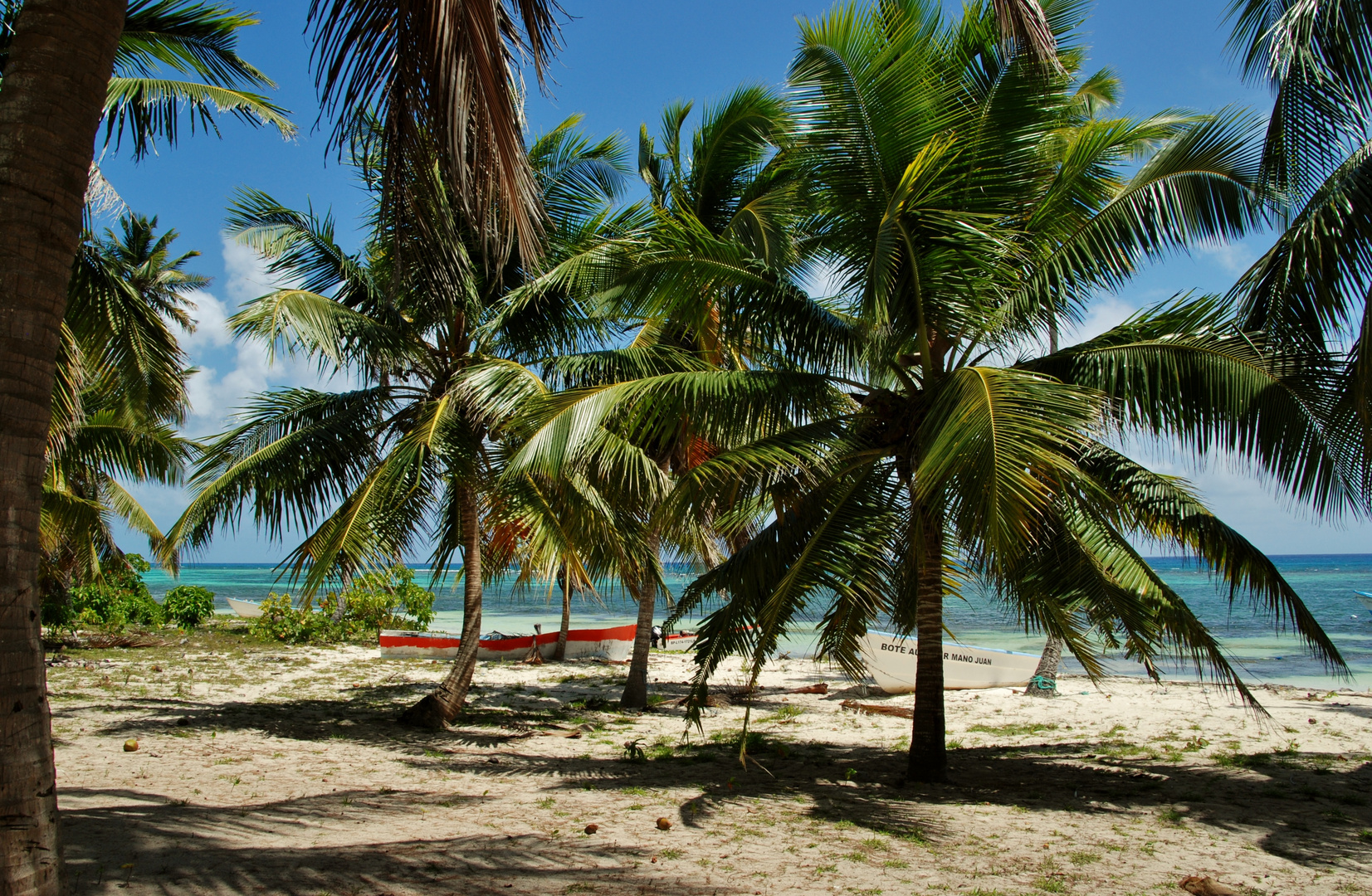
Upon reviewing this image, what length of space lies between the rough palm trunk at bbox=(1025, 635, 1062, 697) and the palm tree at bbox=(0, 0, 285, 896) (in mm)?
13394

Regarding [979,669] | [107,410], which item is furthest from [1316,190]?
[107,410]

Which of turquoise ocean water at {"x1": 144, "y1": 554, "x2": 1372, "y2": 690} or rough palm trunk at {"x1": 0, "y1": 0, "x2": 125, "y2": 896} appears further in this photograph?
turquoise ocean water at {"x1": 144, "y1": 554, "x2": 1372, "y2": 690}

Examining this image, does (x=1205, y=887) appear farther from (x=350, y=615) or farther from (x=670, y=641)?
(x=670, y=641)

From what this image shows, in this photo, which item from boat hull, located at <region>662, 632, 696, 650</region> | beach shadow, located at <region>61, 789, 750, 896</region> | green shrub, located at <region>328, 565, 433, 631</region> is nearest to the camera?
beach shadow, located at <region>61, 789, 750, 896</region>

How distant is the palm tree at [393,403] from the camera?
8.80 m

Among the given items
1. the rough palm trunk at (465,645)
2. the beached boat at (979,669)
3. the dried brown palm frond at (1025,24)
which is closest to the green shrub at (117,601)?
the rough palm trunk at (465,645)

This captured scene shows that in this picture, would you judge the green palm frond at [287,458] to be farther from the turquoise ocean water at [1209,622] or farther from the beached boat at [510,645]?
the beached boat at [510,645]

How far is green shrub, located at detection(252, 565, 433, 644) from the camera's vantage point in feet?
64.7

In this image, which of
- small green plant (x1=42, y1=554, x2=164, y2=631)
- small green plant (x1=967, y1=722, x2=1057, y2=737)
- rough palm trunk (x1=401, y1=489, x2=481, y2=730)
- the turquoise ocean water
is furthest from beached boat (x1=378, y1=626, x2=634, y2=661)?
small green plant (x1=967, y1=722, x2=1057, y2=737)

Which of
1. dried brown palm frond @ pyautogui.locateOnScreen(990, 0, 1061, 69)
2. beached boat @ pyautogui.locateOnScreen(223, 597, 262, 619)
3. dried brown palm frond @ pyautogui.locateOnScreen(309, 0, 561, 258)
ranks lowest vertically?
beached boat @ pyautogui.locateOnScreen(223, 597, 262, 619)

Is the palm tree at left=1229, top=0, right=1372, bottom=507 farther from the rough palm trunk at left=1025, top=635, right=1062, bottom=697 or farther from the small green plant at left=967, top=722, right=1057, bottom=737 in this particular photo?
the rough palm trunk at left=1025, top=635, right=1062, bottom=697

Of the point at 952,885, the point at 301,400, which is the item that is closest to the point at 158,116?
the point at 301,400

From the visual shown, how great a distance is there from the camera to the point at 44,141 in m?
2.84

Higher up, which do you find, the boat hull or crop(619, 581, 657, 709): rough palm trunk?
crop(619, 581, 657, 709): rough palm trunk
